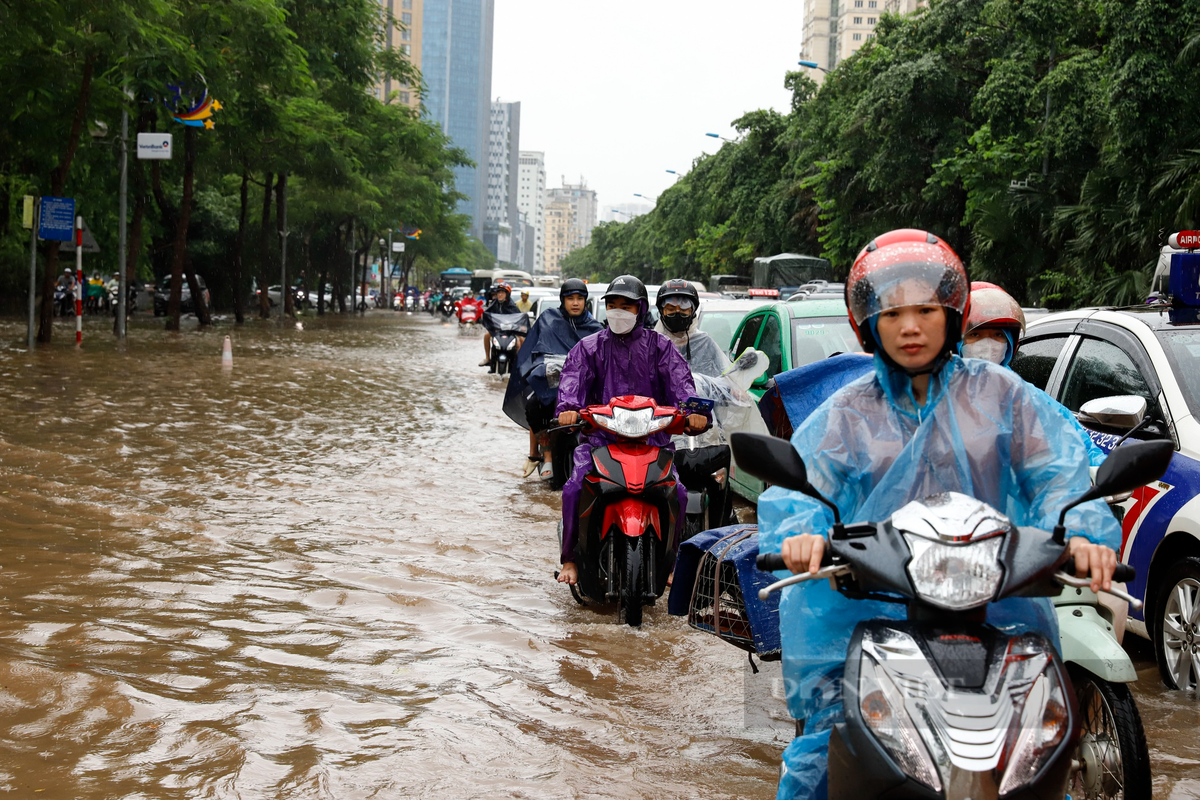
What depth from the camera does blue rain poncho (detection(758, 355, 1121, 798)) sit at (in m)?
2.82

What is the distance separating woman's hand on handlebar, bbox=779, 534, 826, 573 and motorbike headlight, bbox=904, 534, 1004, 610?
0.22 m

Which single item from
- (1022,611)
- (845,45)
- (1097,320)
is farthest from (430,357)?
(845,45)

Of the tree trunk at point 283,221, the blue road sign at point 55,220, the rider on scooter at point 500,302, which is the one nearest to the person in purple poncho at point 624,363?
the rider on scooter at point 500,302

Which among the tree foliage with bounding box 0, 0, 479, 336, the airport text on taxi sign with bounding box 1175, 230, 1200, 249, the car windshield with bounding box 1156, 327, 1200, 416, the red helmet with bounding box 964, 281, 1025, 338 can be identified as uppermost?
the tree foliage with bounding box 0, 0, 479, 336

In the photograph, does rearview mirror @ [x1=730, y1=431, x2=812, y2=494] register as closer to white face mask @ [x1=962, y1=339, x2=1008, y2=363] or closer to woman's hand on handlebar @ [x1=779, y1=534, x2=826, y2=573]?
woman's hand on handlebar @ [x1=779, y1=534, x2=826, y2=573]

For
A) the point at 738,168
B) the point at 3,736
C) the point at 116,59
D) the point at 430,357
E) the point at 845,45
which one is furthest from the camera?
the point at 845,45

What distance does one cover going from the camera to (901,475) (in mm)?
2834

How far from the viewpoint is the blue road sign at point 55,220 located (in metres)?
21.6

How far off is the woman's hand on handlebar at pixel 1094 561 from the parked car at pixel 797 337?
20.4ft

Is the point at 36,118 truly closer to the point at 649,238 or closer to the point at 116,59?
the point at 116,59

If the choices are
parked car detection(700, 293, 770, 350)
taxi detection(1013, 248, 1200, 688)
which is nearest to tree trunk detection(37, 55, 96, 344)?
parked car detection(700, 293, 770, 350)

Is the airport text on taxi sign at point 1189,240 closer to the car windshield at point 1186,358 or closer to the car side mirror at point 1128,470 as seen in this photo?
the car windshield at point 1186,358

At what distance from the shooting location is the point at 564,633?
6324mm

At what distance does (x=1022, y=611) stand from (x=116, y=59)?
67.3ft
